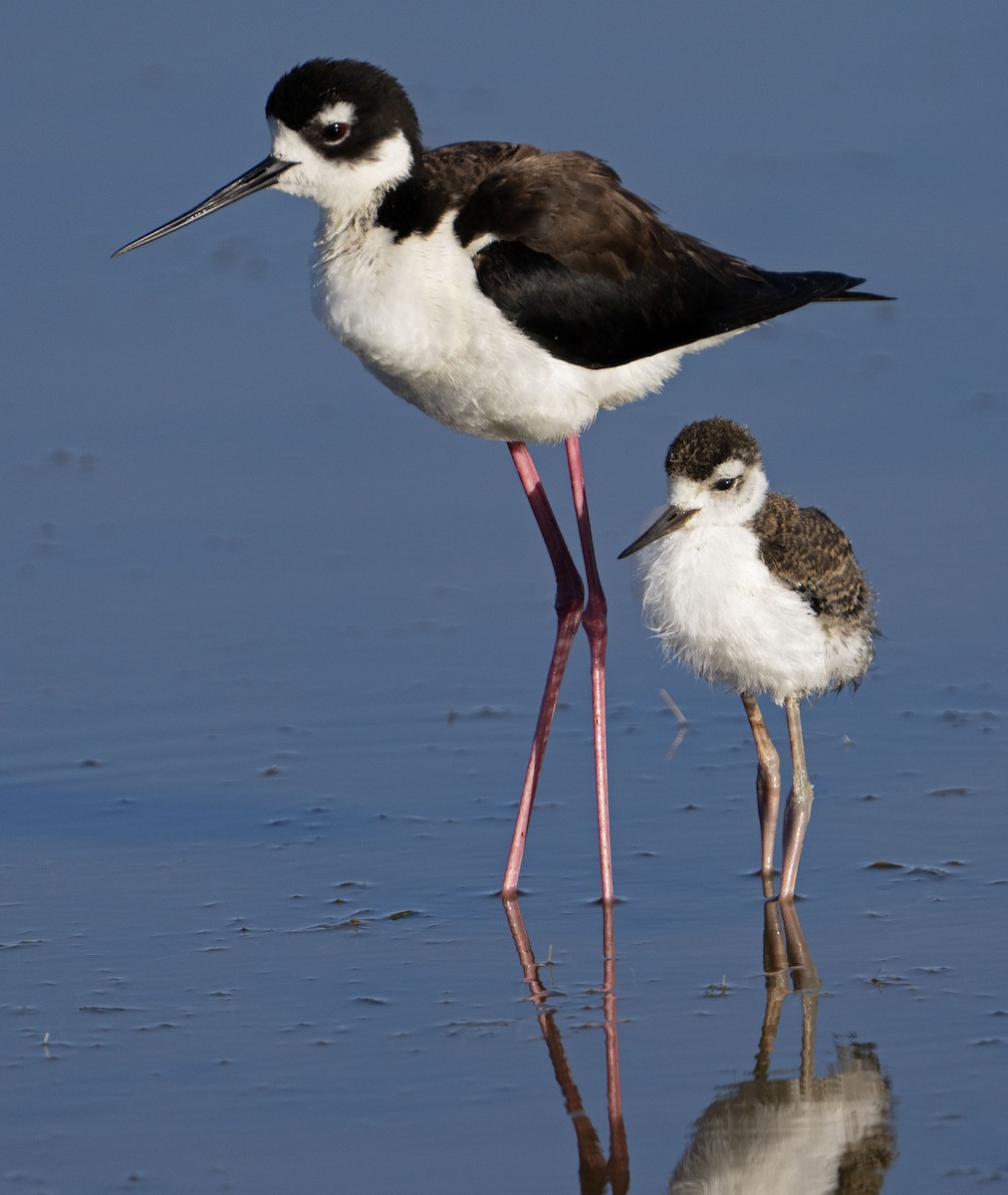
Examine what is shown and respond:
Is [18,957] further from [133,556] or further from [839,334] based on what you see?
[839,334]

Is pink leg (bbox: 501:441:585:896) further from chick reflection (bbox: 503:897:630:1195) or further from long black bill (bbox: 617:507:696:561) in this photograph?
long black bill (bbox: 617:507:696:561)

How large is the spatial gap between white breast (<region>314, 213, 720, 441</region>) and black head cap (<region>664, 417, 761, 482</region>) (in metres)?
0.33

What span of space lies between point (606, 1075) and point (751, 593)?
5.05 ft

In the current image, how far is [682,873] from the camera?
5934mm

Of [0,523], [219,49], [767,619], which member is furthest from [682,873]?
[219,49]

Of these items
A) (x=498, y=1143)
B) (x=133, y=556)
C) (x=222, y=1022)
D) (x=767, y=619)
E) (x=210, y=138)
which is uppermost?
(x=210, y=138)

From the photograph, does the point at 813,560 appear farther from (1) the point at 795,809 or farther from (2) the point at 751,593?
(1) the point at 795,809

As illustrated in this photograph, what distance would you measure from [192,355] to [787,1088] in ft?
18.3

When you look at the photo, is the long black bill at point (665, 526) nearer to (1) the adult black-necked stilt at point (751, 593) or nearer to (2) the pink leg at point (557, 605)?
(1) the adult black-necked stilt at point (751, 593)

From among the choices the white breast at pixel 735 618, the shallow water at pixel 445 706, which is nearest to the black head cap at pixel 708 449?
the white breast at pixel 735 618

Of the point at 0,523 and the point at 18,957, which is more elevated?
the point at 0,523

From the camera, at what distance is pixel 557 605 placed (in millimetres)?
6633

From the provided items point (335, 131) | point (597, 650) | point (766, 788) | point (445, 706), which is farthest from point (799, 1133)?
point (335, 131)

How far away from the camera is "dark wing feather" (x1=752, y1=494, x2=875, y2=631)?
231 inches
